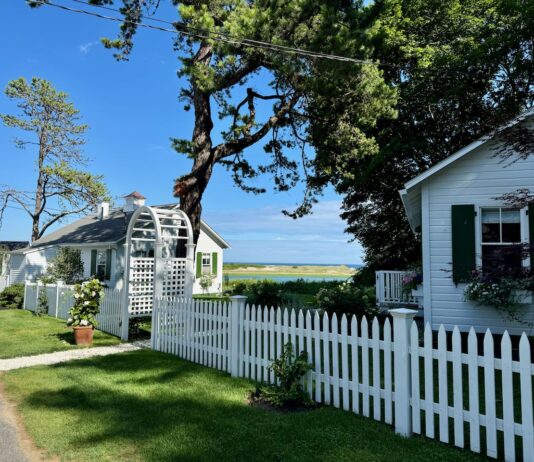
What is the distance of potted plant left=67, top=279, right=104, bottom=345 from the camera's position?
8867mm

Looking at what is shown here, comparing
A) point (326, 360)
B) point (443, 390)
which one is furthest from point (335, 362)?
point (443, 390)

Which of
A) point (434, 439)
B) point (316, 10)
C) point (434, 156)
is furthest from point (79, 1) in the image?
point (434, 156)

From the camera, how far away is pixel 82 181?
2875 cm

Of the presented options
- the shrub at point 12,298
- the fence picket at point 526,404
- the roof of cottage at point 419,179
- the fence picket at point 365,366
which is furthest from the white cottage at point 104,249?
the fence picket at point 526,404

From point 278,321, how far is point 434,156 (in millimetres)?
14244

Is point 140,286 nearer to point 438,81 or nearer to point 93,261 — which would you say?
point 438,81

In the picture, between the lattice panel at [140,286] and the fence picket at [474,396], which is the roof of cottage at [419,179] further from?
the lattice panel at [140,286]

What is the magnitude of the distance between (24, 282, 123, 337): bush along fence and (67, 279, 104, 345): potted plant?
3.31 ft

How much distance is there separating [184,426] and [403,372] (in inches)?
89.4

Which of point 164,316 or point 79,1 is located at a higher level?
point 79,1

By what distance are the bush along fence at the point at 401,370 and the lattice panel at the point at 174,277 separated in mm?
2614

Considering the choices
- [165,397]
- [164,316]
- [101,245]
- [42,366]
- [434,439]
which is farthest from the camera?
[101,245]

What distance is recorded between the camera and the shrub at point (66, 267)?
18.0m

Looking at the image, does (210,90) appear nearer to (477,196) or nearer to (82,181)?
(477,196)
